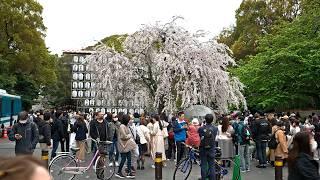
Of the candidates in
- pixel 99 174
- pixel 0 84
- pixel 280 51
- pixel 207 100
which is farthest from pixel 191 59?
pixel 0 84

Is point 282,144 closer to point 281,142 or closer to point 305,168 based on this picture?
point 281,142

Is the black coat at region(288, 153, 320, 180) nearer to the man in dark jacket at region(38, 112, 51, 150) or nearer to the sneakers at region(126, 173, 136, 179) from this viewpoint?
the sneakers at region(126, 173, 136, 179)

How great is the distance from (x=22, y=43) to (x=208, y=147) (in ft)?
105

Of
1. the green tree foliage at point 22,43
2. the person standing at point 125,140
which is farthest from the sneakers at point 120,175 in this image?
the green tree foliage at point 22,43

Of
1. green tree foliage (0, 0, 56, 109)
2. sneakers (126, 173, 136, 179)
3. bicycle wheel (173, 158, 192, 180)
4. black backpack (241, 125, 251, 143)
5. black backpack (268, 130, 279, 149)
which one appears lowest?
sneakers (126, 173, 136, 179)

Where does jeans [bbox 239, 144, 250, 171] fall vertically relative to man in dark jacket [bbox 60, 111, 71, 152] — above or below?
below

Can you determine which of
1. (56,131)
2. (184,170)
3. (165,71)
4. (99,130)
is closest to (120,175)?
(99,130)

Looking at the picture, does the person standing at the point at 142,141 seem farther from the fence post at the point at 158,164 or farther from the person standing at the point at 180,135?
the fence post at the point at 158,164

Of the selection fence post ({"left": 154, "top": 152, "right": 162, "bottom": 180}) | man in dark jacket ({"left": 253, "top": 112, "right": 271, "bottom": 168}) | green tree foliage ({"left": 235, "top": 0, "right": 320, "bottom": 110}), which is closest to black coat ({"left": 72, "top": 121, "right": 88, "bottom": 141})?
fence post ({"left": 154, "top": 152, "right": 162, "bottom": 180})

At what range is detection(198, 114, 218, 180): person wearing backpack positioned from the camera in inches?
422

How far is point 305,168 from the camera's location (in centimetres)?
561

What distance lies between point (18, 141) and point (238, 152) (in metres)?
6.95

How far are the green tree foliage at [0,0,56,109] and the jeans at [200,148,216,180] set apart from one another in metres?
29.1

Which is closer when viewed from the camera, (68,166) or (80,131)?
(68,166)
